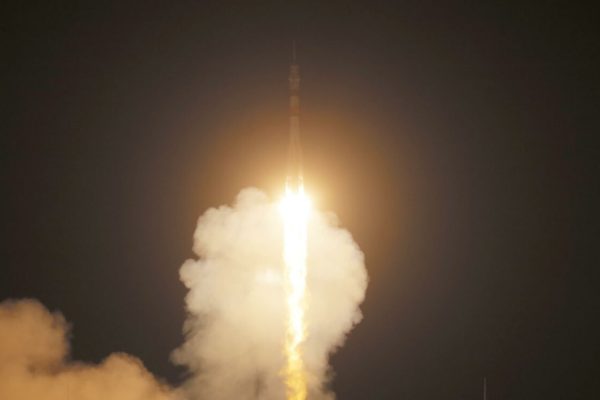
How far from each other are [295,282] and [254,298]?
3.65 feet

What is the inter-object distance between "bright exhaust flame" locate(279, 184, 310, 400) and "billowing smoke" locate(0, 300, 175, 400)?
3182mm

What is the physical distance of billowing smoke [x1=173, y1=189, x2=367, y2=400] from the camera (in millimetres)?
27672

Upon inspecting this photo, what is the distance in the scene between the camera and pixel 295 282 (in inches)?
1111

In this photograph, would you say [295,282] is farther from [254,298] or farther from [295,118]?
[295,118]

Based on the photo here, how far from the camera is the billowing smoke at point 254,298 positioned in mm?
27672

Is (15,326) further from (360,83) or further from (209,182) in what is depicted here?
(360,83)

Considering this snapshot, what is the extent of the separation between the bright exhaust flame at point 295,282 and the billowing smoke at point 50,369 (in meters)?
3.18

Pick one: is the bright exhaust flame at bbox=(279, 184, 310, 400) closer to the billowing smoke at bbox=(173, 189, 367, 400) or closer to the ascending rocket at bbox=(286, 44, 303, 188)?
the billowing smoke at bbox=(173, 189, 367, 400)

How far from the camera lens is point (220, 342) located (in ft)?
91.8

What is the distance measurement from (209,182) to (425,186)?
21.0ft

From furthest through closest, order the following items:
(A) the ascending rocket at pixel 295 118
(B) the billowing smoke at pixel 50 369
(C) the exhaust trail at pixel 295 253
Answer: (B) the billowing smoke at pixel 50 369 → (C) the exhaust trail at pixel 295 253 → (A) the ascending rocket at pixel 295 118

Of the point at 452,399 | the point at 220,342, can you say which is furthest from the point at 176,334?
the point at 452,399

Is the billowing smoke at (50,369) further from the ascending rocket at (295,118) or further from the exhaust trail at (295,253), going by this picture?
the ascending rocket at (295,118)

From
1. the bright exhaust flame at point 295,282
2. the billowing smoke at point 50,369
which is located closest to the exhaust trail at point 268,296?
the bright exhaust flame at point 295,282
